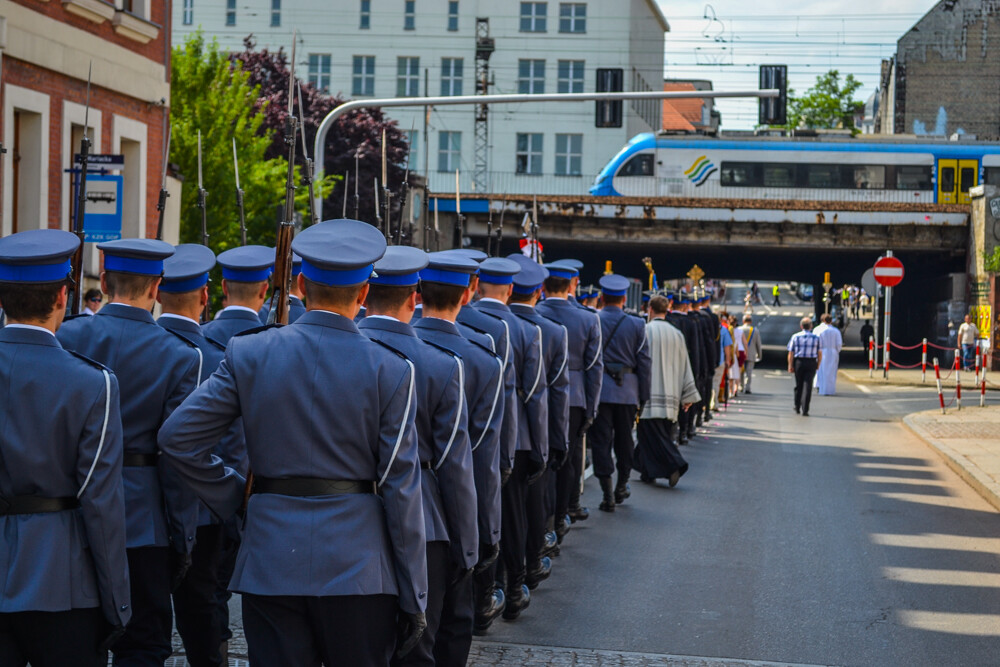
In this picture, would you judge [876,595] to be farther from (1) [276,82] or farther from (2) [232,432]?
(1) [276,82]

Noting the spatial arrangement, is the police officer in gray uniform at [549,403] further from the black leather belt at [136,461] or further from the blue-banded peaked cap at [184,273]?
the black leather belt at [136,461]

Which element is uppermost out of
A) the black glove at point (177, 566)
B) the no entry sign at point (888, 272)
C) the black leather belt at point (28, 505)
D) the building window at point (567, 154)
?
the building window at point (567, 154)

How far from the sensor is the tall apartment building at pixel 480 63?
7350 centimetres

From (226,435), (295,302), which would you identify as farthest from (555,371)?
(226,435)

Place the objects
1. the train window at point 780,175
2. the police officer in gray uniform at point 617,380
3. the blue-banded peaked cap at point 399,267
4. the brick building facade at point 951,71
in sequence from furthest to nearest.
Answer: the brick building facade at point 951,71, the train window at point 780,175, the police officer in gray uniform at point 617,380, the blue-banded peaked cap at point 399,267

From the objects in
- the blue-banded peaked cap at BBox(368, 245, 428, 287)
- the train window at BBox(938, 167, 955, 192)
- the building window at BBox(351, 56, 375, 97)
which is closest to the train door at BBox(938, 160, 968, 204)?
the train window at BBox(938, 167, 955, 192)

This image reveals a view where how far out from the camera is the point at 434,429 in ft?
17.2

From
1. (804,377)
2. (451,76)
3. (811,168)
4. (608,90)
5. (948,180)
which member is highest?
(451,76)

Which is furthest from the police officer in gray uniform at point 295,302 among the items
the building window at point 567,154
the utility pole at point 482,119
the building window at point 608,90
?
the building window at point 567,154

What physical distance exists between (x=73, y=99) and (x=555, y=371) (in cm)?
1283

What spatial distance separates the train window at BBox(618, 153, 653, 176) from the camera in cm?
4753

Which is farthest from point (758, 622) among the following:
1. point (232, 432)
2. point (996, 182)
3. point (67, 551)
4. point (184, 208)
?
point (996, 182)

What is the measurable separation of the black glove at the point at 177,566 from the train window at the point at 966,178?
44.6 metres

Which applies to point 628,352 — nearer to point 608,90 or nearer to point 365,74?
point 608,90
